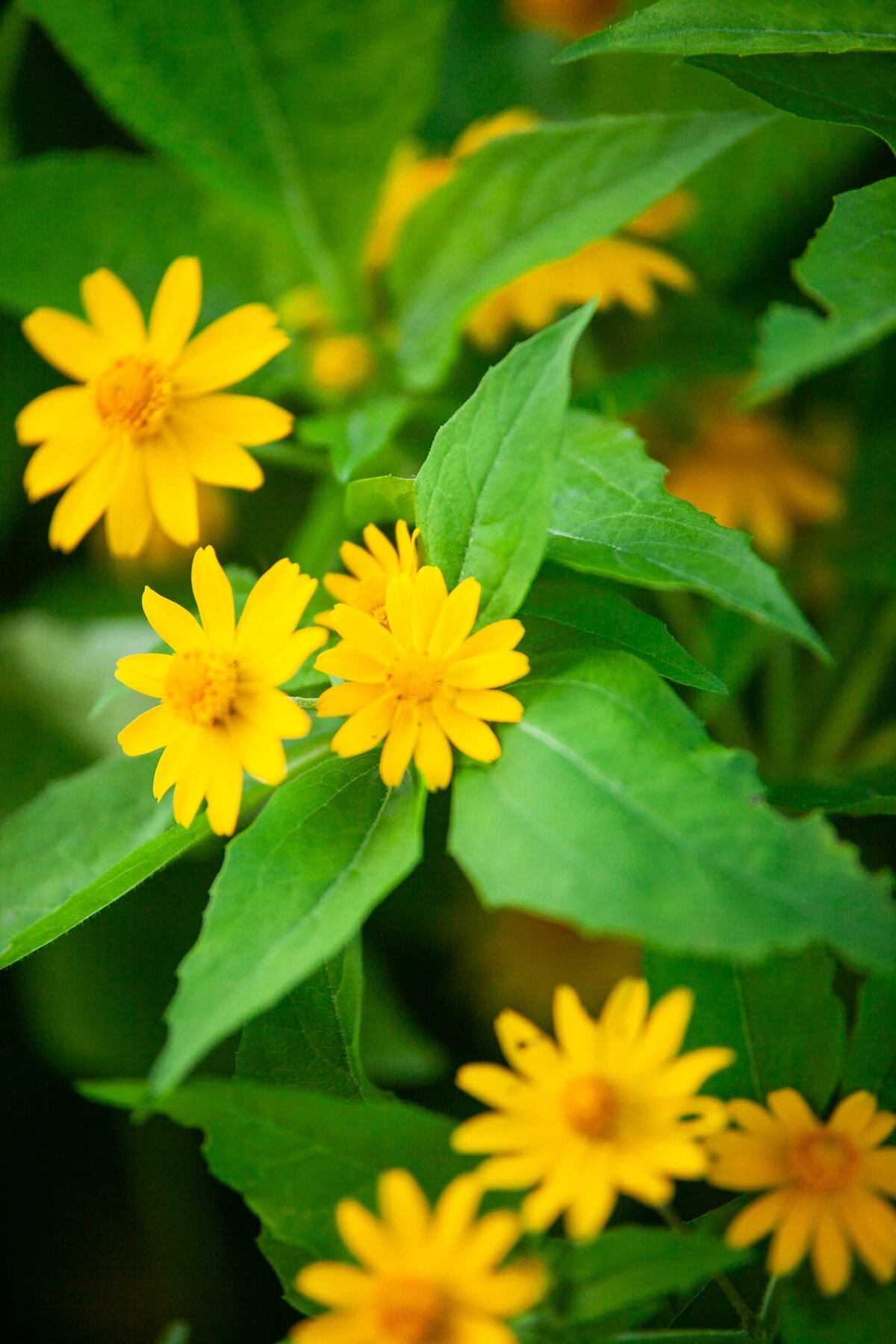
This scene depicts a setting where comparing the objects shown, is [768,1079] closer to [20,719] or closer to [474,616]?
[474,616]

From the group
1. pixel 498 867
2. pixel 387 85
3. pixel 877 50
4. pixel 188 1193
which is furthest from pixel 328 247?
pixel 188 1193

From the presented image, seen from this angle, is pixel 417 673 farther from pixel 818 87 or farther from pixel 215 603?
pixel 818 87

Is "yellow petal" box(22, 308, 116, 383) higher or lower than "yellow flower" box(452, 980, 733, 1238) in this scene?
higher

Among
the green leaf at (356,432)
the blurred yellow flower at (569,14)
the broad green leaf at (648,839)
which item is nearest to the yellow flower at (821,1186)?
the broad green leaf at (648,839)

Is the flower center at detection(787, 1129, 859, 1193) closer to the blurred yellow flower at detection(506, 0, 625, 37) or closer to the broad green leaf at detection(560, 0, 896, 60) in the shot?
the broad green leaf at detection(560, 0, 896, 60)

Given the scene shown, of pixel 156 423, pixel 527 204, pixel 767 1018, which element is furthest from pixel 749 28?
pixel 767 1018

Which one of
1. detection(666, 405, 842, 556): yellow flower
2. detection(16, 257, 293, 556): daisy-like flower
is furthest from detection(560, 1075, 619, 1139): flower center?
detection(666, 405, 842, 556): yellow flower

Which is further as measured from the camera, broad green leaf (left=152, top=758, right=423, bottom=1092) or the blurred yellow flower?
the blurred yellow flower

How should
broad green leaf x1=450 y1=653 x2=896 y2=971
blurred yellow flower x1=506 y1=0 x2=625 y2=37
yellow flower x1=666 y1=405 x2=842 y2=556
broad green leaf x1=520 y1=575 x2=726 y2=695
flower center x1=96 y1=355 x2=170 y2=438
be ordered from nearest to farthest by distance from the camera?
1. broad green leaf x1=450 y1=653 x2=896 y2=971
2. broad green leaf x1=520 y1=575 x2=726 y2=695
3. flower center x1=96 y1=355 x2=170 y2=438
4. yellow flower x1=666 y1=405 x2=842 y2=556
5. blurred yellow flower x1=506 y1=0 x2=625 y2=37
